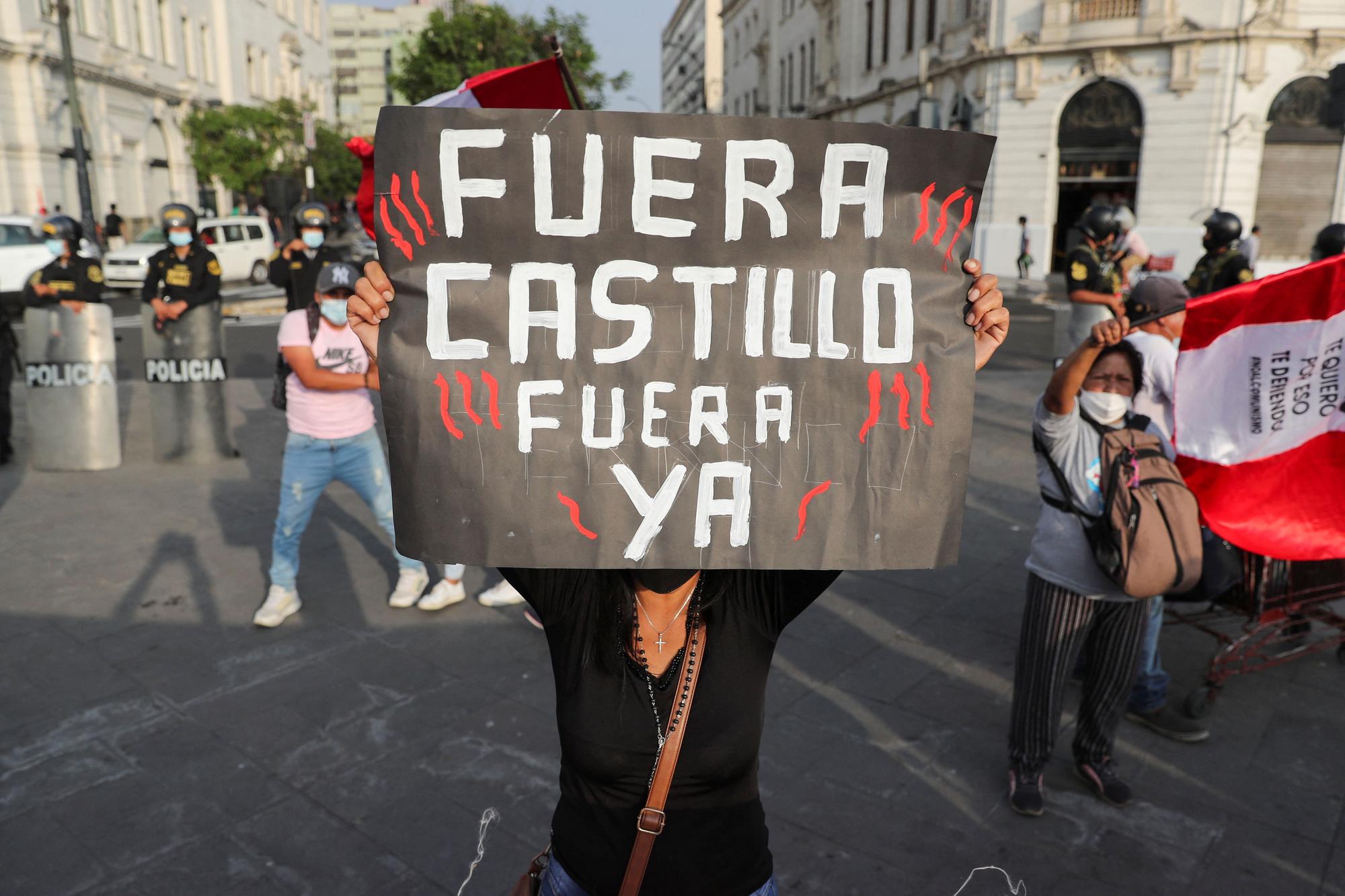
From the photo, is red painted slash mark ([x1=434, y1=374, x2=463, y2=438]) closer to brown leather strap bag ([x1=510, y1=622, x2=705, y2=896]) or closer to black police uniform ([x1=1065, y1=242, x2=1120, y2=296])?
brown leather strap bag ([x1=510, y1=622, x2=705, y2=896])

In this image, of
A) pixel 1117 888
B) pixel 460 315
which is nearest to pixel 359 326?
pixel 460 315

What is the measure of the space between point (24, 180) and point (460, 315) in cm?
3435

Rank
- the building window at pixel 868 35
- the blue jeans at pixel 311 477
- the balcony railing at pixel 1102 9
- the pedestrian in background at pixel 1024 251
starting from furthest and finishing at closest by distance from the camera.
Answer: the building window at pixel 868 35
the pedestrian in background at pixel 1024 251
the balcony railing at pixel 1102 9
the blue jeans at pixel 311 477

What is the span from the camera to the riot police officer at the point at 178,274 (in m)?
8.28

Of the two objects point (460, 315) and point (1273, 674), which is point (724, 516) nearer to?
point (460, 315)

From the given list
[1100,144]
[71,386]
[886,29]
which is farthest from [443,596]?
[886,29]

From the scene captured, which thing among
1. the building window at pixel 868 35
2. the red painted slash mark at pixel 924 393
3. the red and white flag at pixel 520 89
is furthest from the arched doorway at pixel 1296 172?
the red painted slash mark at pixel 924 393

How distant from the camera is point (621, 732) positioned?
6.57 feet

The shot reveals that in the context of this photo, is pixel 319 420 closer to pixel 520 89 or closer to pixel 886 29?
pixel 520 89

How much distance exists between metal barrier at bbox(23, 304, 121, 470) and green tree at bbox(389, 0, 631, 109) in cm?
2065

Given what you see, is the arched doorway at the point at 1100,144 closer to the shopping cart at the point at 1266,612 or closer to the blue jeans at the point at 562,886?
the shopping cart at the point at 1266,612

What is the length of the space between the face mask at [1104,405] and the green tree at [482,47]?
25.7m

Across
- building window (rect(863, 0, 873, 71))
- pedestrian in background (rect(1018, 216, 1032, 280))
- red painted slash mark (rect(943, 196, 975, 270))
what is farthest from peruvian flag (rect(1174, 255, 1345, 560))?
building window (rect(863, 0, 873, 71))

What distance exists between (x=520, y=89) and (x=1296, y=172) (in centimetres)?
2694
